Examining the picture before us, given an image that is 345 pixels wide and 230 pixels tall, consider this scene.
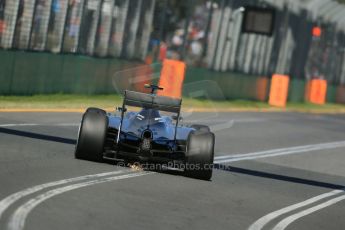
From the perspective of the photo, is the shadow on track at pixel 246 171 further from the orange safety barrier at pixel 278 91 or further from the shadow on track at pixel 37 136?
the orange safety barrier at pixel 278 91

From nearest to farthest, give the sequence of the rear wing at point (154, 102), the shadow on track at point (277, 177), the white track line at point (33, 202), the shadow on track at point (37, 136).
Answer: the white track line at point (33, 202)
the rear wing at point (154, 102)
the shadow on track at point (277, 177)
the shadow on track at point (37, 136)

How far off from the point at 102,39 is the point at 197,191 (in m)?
17.8

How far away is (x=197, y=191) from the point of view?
11.8 m

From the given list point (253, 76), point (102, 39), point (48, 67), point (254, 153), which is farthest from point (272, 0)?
point (254, 153)

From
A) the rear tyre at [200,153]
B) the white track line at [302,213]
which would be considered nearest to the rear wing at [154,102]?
the rear tyre at [200,153]

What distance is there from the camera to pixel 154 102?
1256 centimetres

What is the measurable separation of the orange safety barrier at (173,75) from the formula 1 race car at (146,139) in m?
18.4

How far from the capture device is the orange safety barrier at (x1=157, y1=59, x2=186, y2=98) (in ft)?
103

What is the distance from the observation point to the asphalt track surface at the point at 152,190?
8.96 metres

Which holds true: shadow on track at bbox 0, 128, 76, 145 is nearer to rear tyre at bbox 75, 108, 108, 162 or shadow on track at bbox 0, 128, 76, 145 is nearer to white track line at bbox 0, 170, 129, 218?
rear tyre at bbox 75, 108, 108, 162

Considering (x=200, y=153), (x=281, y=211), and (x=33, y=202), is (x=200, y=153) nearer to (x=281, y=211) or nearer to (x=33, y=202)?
(x=281, y=211)

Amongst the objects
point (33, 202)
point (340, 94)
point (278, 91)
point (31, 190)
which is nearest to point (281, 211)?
point (31, 190)

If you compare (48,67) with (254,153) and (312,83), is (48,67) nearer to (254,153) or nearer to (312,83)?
(254,153)

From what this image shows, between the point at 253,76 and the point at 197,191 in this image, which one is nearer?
the point at 197,191
